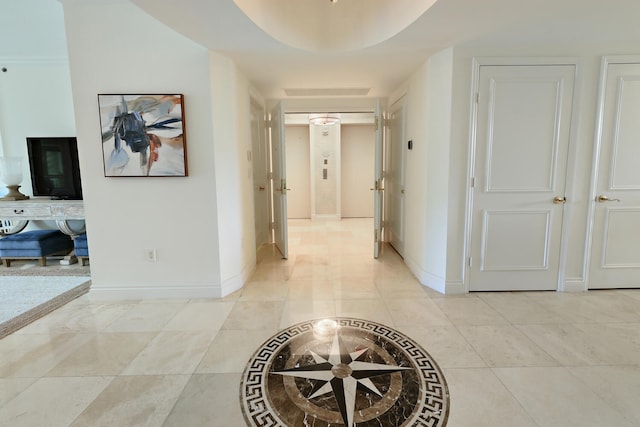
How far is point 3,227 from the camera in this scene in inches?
162

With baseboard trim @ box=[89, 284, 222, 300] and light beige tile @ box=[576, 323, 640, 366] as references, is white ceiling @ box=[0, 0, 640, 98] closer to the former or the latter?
baseboard trim @ box=[89, 284, 222, 300]

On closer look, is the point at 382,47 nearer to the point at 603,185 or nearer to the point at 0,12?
the point at 603,185

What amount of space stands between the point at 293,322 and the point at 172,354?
880 millimetres

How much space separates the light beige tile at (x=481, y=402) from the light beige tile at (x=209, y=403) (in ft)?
3.58

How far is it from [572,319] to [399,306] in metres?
1.36

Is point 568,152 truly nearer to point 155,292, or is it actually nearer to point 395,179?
point 395,179

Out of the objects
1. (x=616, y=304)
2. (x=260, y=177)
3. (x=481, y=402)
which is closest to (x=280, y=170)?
(x=260, y=177)

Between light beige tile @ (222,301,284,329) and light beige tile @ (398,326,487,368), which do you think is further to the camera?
light beige tile @ (222,301,284,329)

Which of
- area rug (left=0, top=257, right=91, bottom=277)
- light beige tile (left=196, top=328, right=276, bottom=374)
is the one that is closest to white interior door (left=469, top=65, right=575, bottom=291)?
light beige tile (left=196, top=328, right=276, bottom=374)

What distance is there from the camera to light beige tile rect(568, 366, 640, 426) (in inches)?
60.3

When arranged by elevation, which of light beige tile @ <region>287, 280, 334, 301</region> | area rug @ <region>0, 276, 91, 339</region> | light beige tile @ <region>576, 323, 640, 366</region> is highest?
area rug @ <region>0, 276, 91, 339</region>

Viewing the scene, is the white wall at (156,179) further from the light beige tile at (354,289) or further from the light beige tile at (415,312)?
the light beige tile at (415,312)

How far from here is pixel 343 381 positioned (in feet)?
5.73

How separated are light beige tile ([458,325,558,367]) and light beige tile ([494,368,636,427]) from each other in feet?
0.25
